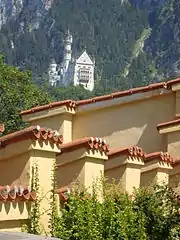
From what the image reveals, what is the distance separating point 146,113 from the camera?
1191 cm

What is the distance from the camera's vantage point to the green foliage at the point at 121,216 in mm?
8125

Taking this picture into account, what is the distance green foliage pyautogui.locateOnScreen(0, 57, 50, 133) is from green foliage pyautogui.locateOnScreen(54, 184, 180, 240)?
1597 centimetres

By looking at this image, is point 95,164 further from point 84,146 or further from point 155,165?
point 155,165

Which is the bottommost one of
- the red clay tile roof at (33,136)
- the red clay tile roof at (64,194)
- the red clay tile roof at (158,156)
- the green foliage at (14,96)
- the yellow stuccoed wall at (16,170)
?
the red clay tile roof at (64,194)

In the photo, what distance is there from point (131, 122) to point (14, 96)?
48.9 ft

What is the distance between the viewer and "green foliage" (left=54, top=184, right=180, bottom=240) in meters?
8.12

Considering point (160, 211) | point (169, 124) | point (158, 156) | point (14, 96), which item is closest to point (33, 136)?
point (160, 211)

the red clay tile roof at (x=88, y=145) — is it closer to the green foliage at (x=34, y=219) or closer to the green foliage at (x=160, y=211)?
the green foliage at (x=160, y=211)

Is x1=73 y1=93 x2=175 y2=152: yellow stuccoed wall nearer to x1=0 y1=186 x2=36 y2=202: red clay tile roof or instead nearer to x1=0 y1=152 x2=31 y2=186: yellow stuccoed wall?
x1=0 y1=152 x2=31 y2=186: yellow stuccoed wall

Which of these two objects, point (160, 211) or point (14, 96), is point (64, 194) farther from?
point (14, 96)

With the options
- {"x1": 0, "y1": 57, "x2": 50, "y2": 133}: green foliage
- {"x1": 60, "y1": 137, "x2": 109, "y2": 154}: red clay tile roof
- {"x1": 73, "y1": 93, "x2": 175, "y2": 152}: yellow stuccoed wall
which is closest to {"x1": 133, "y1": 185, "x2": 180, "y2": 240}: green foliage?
{"x1": 60, "y1": 137, "x2": 109, "y2": 154}: red clay tile roof

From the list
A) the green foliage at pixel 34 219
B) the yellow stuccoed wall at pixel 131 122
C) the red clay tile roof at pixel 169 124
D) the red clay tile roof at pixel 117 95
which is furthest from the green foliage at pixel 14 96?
the green foliage at pixel 34 219

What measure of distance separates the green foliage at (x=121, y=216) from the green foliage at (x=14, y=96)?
16.0 metres

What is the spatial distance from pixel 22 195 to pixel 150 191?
271 cm
